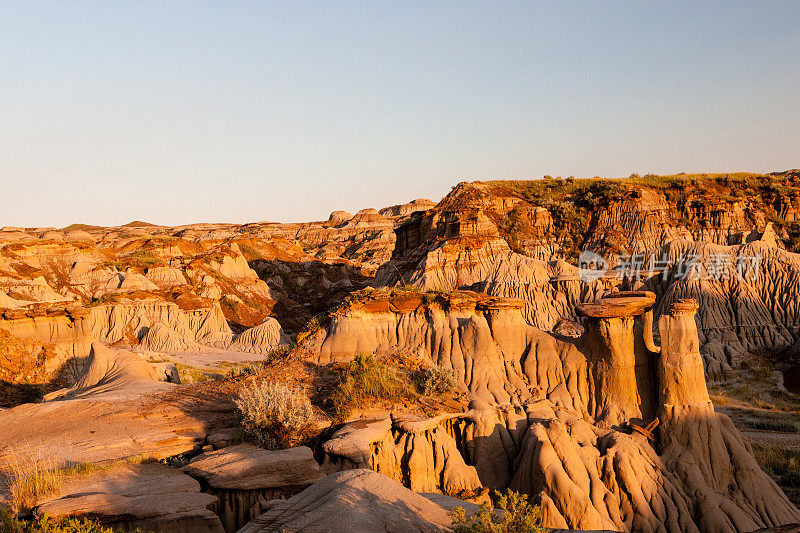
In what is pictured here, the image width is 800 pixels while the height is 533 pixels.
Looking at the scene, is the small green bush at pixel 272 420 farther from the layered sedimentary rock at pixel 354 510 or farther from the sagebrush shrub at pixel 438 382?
the layered sedimentary rock at pixel 354 510

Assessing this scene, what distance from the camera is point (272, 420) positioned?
1190cm

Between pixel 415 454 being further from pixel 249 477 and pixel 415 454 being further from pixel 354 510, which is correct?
pixel 354 510

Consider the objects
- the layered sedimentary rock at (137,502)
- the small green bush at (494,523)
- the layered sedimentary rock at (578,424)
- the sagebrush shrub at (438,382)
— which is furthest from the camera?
the sagebrush shrub at (438,382)

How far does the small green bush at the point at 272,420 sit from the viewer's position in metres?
11.8

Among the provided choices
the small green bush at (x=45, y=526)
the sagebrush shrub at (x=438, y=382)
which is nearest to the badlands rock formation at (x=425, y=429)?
the sagebrush shrub at (x=438, y=382)

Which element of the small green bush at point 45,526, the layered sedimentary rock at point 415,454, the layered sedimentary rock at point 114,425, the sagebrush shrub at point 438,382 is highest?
the small green bush at point 45,526

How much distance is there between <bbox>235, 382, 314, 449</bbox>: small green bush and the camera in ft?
38.7

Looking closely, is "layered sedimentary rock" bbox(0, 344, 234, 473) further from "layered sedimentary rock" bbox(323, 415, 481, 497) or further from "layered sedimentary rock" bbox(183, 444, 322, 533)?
"layered sedimentary rock" bbox(323, 415, 481, 497)

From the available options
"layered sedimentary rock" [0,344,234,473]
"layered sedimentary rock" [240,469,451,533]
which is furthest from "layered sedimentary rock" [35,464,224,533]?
"layered sedimentary rock" [240,469,451,533]

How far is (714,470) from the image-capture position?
12625mm

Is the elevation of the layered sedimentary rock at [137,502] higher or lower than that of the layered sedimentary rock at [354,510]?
lower

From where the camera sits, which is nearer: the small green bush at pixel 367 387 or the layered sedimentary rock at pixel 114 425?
the layered sedimentary rock at pixel 114 425

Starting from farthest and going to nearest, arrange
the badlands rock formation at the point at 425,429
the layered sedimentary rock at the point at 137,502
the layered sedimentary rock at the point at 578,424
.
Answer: the layered sedimentary rock at the point at 578,424
the badlands rock formation at the point at 425,429
the layered sedimentary rock at the point at 137,502

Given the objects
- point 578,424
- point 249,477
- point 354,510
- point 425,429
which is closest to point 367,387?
point 425,429
